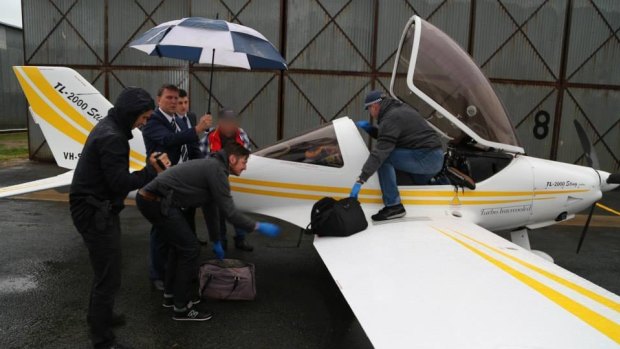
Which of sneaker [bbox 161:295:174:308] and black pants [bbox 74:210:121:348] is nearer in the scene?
black pants [bbox 74:210:121:348]

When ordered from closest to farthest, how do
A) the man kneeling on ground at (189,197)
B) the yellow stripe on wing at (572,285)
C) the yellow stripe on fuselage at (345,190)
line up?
1. the yellow stripe on wing at (572,285)
2. the man kneeling on ground at (189,197)
3. the yellow stripe on fuselage at (345,190)

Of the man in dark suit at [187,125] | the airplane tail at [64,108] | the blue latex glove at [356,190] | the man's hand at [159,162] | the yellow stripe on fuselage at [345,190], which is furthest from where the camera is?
the airplane tail at [64,108]

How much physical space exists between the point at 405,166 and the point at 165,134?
2340 millimetres

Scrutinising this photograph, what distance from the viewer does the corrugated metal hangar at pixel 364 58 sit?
11781mm

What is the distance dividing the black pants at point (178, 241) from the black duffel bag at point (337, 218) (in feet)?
3.45

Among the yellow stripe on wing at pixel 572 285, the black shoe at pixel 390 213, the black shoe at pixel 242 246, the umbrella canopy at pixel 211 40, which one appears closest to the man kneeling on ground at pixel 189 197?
the black shoe at pixel 390 213

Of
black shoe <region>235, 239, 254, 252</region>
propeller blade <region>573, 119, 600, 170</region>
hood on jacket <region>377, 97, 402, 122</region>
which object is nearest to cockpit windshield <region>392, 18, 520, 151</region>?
hood on jacket <region>377, 97, 402, 122</region>

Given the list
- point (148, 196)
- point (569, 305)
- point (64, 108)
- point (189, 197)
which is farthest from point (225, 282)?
point (64, 108)

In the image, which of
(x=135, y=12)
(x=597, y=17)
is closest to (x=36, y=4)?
(x=135, y=12)

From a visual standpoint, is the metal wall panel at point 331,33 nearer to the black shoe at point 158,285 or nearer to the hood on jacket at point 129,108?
the black shoe at point 158,285

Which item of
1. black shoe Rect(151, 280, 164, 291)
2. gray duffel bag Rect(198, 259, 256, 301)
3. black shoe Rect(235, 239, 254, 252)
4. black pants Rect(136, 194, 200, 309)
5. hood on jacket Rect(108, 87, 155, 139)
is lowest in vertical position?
black shoe Rect(235, 239, 254, 252)

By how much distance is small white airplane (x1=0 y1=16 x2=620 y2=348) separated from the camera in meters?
2.37

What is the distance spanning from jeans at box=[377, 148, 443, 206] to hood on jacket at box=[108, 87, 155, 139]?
2225 millimetres

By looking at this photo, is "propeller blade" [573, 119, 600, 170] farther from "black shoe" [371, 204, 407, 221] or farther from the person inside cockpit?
"black shoe" [371, 204, 407, 221]
